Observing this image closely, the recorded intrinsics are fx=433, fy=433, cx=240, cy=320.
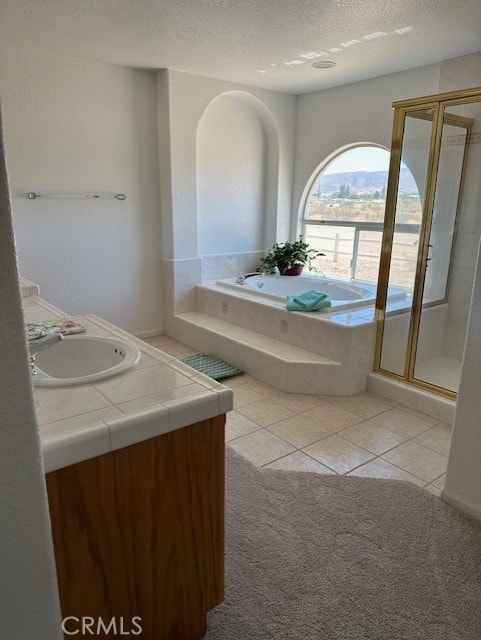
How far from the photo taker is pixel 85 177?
12.4ft

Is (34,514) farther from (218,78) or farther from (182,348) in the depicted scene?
(218,78)

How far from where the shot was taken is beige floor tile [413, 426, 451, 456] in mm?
2512

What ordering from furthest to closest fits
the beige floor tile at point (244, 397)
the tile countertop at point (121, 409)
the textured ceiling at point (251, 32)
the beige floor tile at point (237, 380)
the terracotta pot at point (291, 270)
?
the terracotta pot at point (291, 270) → the beige floor tile at point (237, 380) → the beige floor tile at point (244, 397) → the textured ceiling at point (251, 32) → the tile countertop at point (121, 409)

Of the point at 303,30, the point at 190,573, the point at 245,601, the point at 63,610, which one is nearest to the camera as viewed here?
the point at 63,610

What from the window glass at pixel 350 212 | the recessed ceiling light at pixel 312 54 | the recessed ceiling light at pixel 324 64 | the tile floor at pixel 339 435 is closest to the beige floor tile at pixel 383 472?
the tile floor at pixel 339 435

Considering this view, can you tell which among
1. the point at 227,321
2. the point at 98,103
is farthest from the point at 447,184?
the point at 98,103

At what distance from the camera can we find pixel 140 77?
387cm

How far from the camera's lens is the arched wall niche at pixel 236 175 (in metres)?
4.47

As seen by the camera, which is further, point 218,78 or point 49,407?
point 218,78

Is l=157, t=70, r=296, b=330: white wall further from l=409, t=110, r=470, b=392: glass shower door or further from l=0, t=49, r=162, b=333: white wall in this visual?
l=409, t=110, r=470, b=392: glass shower door

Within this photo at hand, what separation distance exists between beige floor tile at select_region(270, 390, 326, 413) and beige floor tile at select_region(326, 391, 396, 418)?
0.47ft

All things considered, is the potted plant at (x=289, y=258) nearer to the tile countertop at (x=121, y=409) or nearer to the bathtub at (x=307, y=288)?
the bathtub at (x=307, y=288)

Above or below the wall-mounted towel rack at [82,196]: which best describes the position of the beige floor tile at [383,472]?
below

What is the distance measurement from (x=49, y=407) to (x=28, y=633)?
0.49 m
